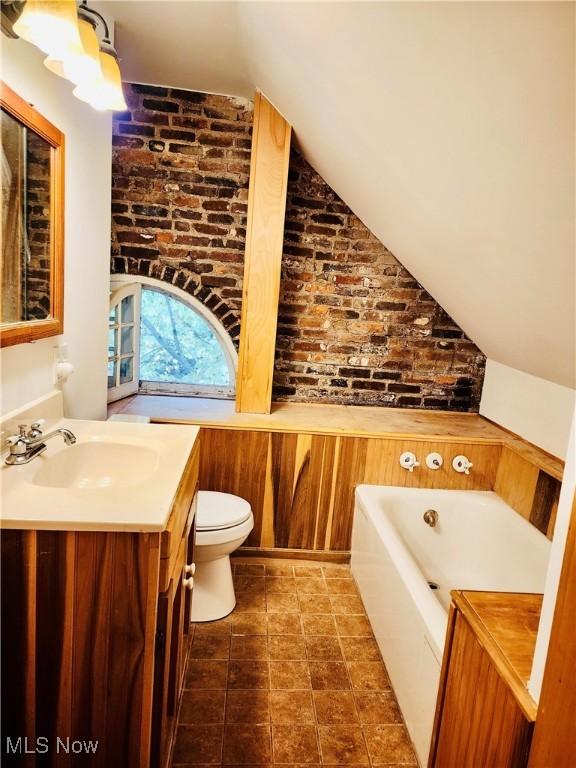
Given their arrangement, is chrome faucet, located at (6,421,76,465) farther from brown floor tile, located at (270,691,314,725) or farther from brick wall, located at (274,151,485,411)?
brick wall, located at (274,151,485,411)

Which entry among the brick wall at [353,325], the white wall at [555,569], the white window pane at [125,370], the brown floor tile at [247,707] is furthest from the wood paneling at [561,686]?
the white window pane at [125,370]

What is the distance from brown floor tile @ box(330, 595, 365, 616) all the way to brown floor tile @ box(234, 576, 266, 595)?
361 mm

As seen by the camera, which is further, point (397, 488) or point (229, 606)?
point (397, 488)

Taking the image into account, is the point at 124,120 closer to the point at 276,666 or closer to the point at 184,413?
the point at 184,413

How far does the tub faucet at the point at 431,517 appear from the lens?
8.40 ft

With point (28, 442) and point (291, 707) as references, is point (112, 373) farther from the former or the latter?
point (291, 707)

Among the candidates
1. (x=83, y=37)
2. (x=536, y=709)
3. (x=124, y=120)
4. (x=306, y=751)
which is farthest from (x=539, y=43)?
(x=124, y=120)

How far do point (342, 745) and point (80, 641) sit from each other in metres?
1.06

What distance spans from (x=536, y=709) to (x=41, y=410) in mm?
1543

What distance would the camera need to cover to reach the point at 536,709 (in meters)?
0.90

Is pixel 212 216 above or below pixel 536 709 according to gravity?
above

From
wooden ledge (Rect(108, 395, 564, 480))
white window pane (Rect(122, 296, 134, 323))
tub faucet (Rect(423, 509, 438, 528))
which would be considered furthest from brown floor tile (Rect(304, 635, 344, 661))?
white window pane (Rect(122, 296, 134, 323))

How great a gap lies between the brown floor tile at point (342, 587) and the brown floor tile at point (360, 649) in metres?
0.33

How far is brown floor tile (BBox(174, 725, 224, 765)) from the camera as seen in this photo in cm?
154
